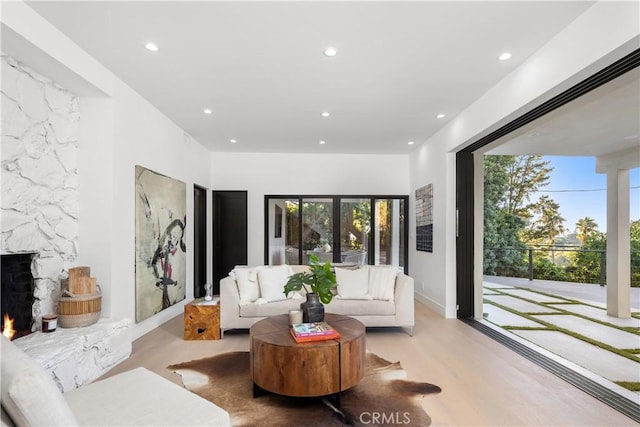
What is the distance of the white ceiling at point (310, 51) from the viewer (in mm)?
2271

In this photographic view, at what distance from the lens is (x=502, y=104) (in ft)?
10.9

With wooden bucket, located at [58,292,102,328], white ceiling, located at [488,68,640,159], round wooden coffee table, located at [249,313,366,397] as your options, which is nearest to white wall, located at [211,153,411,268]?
white ceiling, located at [488,68,640,159]

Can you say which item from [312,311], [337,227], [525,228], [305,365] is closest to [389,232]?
[337,227]

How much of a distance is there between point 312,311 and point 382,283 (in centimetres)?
156

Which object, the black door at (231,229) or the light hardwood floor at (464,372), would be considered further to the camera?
the black door at (231,229)

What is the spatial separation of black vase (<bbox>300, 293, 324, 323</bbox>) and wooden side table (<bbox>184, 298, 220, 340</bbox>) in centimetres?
147

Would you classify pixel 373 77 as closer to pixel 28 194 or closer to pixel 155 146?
pixel 155 146

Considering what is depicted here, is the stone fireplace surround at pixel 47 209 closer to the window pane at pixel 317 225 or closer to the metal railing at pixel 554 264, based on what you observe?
the window pane at pixel 317 225

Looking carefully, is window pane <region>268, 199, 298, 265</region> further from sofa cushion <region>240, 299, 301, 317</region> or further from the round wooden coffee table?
the round wooden coffee table

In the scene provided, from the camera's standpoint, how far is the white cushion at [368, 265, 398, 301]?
4016mm

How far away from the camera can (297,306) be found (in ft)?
12.8

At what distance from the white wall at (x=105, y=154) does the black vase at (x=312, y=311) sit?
1.94m

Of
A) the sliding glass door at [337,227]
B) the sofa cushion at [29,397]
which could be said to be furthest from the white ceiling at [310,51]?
the sliding glass door at [337,227]

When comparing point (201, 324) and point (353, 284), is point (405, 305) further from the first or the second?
point (201, 324)
